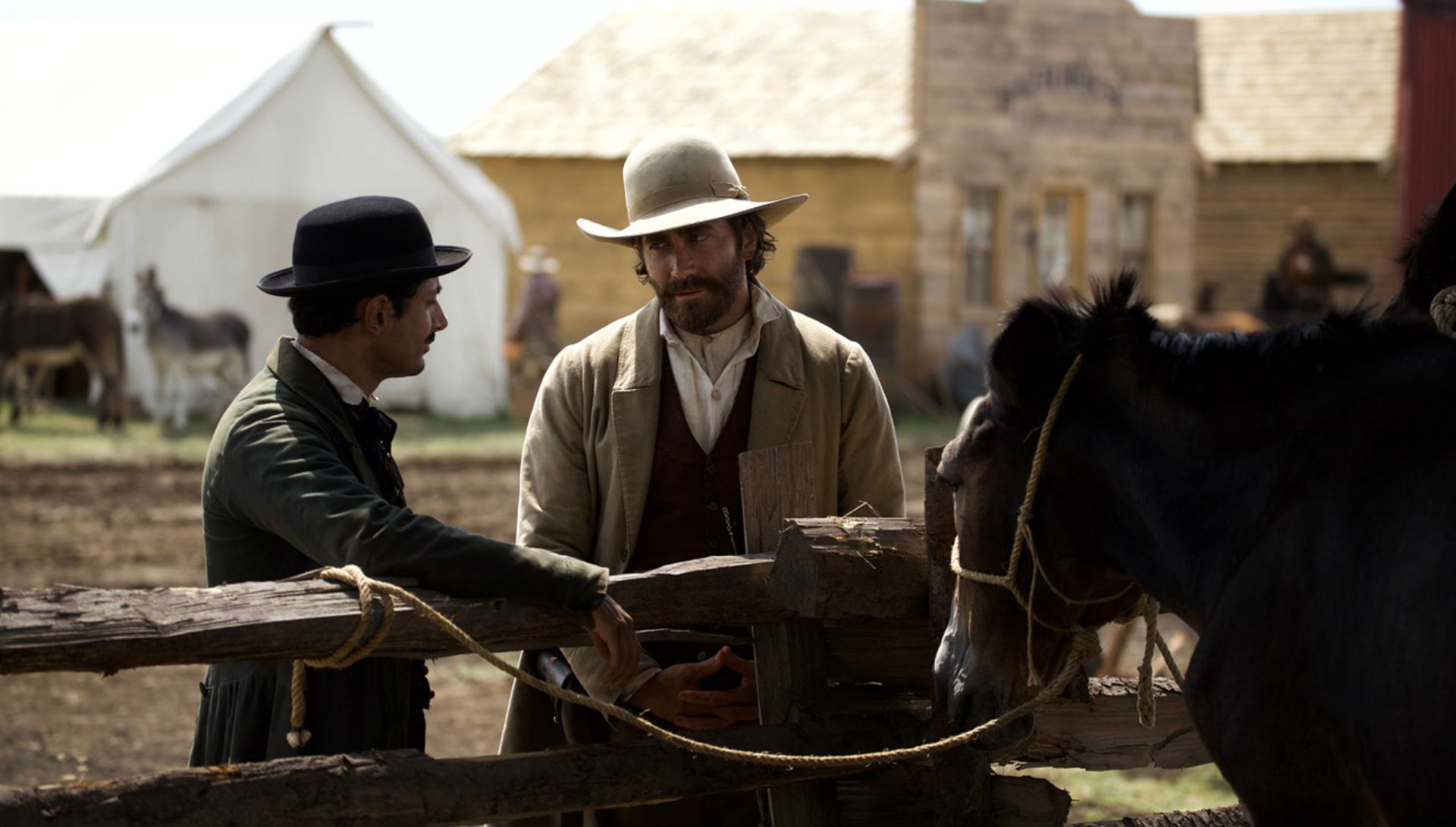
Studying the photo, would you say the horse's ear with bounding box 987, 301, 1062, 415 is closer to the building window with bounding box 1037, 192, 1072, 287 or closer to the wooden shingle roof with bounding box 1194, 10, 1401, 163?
the building window with bounding box 1037, 192, 1072, 287

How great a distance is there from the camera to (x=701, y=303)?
376 centimetres

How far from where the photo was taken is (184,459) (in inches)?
643

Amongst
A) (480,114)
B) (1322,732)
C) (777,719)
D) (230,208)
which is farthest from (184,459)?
(1322,732)

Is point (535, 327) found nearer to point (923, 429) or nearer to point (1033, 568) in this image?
point (923, 429)

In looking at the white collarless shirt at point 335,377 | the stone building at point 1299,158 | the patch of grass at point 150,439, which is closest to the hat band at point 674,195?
the white collarless shirt at point 335,377

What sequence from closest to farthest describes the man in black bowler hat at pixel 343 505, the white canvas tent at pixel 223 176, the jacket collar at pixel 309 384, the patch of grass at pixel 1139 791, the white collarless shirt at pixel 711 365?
the man in black bowler hat at pixel 343 505, the jacket collar at pixel 309 384, the white collarless shirt at pixel 711 365, the patch of grass at pixel 1139 791, the white canvas tent at pixel 223 176

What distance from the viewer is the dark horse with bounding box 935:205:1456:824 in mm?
2334

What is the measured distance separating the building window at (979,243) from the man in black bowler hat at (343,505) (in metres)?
22.0

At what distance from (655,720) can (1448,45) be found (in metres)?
22.4

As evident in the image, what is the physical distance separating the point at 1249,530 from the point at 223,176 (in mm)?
20087

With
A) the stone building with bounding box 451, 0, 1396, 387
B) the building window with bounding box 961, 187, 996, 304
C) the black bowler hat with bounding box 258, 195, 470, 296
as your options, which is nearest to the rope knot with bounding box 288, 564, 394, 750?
the black bowler hat with bounding box 258, 195, 470, 296

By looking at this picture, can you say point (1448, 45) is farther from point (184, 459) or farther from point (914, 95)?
point (184, 459)

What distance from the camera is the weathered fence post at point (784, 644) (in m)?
3.34

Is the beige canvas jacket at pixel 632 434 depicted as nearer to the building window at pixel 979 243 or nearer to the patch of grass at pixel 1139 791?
the patch of grass at pixel 1139 791
